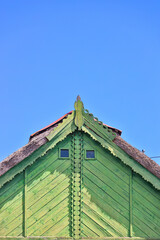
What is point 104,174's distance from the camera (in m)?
11.7

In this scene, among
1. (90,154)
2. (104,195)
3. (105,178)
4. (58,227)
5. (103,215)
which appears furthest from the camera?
(90,154)

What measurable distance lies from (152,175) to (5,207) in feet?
16.0

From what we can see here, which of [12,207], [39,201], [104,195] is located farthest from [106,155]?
[12,207]

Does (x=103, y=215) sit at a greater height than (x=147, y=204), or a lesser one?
lesser

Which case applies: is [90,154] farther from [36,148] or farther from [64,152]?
[36,148]

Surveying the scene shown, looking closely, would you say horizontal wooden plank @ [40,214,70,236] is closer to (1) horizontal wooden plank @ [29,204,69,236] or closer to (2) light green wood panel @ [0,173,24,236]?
(1) horizontal wooden plank @ [29,204,69,236]

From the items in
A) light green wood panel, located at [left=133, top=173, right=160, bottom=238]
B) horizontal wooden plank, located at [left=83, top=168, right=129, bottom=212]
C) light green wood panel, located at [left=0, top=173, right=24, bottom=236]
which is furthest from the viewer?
horizontal wooden plank, located at [left=83, top=168, right=129, bottom=212]

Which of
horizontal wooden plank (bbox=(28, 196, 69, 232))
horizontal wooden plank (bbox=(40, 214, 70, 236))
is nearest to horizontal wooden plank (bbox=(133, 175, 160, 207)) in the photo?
horizontal wooden plank (bbox=(28, 196, 69, 232))

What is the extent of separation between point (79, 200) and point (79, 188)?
39 cm

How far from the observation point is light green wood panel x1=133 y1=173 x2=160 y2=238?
11.4m

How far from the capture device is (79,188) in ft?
37.8

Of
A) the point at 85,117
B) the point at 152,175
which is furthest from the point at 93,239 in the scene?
the point at 85,117

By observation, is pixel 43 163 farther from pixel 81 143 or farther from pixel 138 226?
pixel 138 226

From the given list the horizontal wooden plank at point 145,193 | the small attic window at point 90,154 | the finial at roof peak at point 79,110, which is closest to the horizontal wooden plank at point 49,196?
the small attic window at point 90,154
